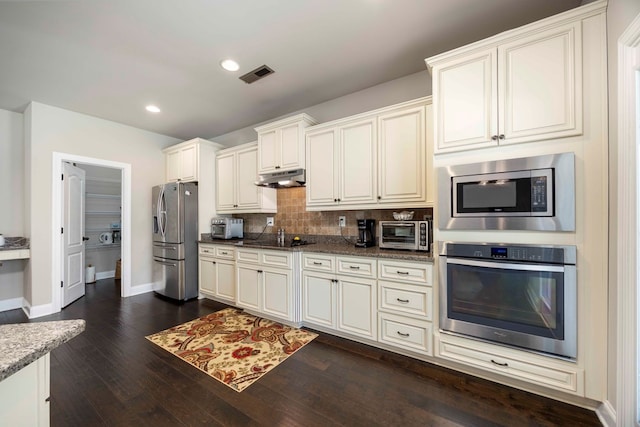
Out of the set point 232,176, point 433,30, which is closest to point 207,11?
point 433,30

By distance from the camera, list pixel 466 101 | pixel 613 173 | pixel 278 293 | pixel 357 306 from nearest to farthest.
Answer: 1. pixel 613 173
2. pixel 466 101
3. pixel 357 306
4. pixel 278 293

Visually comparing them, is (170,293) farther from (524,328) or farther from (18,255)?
(524,328)

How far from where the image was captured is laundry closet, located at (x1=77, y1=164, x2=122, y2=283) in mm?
5270

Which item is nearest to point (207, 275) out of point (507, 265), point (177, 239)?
point (177, 239)

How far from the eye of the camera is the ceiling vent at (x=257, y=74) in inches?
105

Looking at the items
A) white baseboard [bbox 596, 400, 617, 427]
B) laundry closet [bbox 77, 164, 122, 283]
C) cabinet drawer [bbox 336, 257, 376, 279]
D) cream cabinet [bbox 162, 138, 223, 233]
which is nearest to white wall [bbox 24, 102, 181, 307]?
cream cabinet [bbox 162, 138, 223, 233]

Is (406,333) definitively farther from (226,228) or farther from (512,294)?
(226,228)

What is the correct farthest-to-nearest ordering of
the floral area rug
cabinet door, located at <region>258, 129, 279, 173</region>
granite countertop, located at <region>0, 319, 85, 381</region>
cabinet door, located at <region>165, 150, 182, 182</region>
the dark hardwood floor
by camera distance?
cabinet door, located at <region>165, 150, 182, 182</region>
cabinet door, located at <region>258, 129, 279, 173</region>
the floral area rug
the dark hardwood floor
granite countertop, located at <region>0, 319, 85, 381</region>

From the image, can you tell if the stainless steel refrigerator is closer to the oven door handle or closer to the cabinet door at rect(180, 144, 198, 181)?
the cabinet door at rect(180, 144, 198, 181)

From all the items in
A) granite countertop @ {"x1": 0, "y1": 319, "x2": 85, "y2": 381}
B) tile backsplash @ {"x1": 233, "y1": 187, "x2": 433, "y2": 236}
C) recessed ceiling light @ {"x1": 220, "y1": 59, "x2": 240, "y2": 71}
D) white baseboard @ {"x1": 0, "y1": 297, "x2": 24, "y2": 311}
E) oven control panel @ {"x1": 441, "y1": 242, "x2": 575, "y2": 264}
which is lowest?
white baseboard @ {"x1": 0, "y1": 297, "x2": 24, "y2": 311}

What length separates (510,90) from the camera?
1.83 m

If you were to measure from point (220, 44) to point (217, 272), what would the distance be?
288 cm

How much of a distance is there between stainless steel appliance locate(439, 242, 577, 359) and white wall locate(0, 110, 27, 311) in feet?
17.7

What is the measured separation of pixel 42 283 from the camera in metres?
3.35
